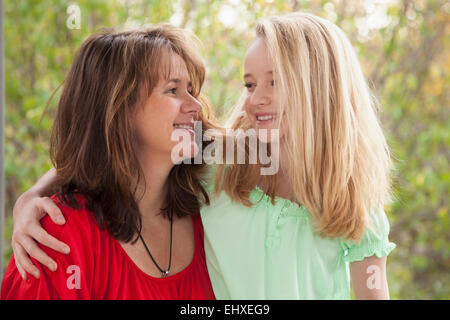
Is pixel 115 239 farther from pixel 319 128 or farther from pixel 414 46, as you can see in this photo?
pixel 414 46

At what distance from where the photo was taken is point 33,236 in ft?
3.99

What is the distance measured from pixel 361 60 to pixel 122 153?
1.94m

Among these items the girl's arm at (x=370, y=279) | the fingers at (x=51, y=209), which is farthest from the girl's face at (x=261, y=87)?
the fingers at (x=51, y=209)

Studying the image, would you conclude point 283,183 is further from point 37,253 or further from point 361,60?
point 361,60

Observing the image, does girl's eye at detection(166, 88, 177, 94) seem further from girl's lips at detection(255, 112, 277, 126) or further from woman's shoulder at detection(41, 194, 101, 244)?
woman's shoulder at detection(41, 194, 101, 244)

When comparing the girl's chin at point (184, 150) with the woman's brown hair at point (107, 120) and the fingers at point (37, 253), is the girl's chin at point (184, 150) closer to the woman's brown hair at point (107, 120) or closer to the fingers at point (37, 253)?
the woman's brown hair at point (107, 120)

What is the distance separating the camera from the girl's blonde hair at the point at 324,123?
4.29 feet

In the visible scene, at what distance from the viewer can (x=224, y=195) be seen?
4.74 ft

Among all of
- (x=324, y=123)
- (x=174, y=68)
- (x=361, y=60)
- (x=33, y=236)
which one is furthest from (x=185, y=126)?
(x=361, y=60)

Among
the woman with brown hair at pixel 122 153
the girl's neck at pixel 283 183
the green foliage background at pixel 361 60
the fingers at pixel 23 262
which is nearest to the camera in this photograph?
the fingers at pixel 23 262

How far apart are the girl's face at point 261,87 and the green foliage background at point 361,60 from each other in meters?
0.55

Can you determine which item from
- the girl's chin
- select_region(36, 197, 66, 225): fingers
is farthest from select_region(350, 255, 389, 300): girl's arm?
select_region(36, 197, 66, 225): fingers

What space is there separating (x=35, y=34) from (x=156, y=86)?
4.79ft
